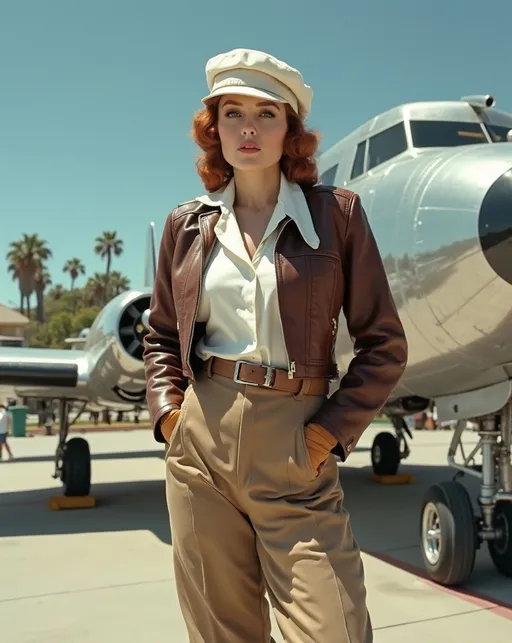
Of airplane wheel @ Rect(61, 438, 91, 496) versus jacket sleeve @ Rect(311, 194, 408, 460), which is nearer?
jacket sleeve @ Rect(311, 194, 408, 460)

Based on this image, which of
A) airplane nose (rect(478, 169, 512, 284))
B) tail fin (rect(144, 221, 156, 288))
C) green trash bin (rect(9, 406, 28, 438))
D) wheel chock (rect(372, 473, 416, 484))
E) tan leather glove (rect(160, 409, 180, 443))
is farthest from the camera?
green trash bin (rect(9, 406, 28, 438))

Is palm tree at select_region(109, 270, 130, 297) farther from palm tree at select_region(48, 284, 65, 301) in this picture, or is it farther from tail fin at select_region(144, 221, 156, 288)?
tail fin at select_region(144, 221, 156, 288)

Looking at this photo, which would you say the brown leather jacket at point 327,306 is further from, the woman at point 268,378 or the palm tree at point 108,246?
the palm tree at point 108,246

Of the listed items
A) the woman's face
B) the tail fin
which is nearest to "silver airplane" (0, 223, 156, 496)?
the tail fin

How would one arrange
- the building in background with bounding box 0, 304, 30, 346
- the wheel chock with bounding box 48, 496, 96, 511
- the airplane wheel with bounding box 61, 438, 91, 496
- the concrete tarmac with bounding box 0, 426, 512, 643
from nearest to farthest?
the concrete tarmac with bounding box 0, 426, 512, 643 → the wheel chock with bounding box 48, 496, 96, 511 → the airplane wheel with bounding box 61, 438, 91, 496 → the building in background with bounding box 0, 304, 30, 346

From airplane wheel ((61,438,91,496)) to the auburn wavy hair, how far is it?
24.9ft

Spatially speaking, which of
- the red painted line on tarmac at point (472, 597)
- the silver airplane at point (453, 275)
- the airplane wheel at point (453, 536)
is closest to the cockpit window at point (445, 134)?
the silver airplane at point (453, 275)

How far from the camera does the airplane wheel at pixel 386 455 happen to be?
11.4 metres

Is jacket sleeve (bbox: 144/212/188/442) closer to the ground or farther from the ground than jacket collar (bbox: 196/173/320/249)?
closer to the ground

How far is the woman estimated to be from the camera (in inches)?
70.9

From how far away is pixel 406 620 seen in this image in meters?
4.03

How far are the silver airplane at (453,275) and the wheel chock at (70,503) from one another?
4905 mm

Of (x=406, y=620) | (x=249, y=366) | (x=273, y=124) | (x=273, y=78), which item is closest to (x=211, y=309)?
(x=249, y=366)

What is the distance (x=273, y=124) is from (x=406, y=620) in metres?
3.21
